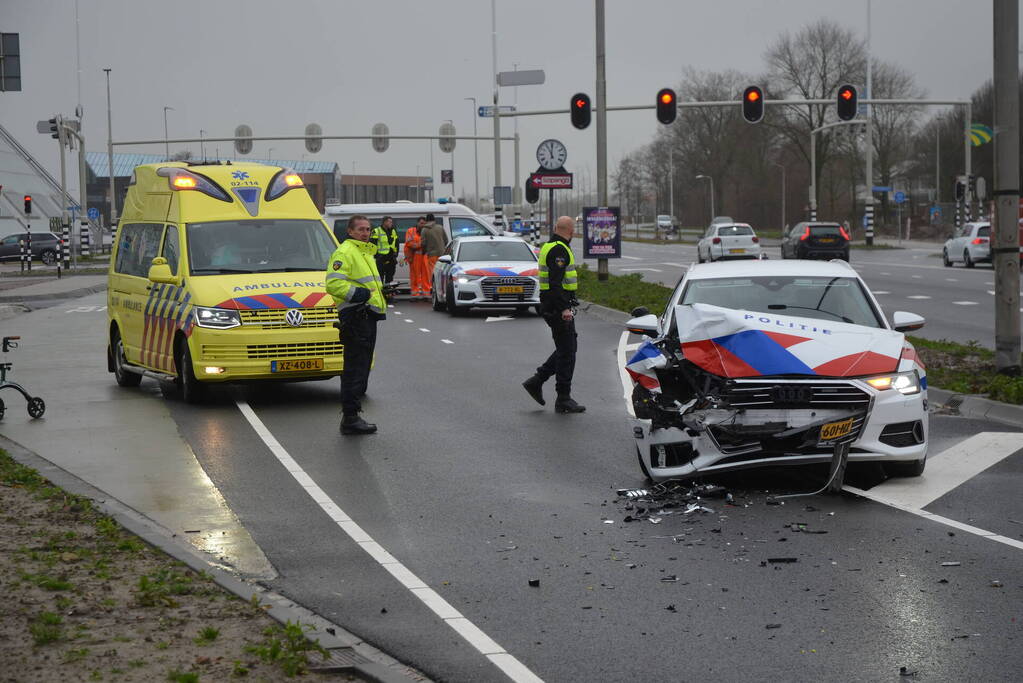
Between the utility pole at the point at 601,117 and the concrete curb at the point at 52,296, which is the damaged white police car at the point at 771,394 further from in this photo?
the concrete curb at the point at 52,296

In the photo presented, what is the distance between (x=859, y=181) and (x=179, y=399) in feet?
276

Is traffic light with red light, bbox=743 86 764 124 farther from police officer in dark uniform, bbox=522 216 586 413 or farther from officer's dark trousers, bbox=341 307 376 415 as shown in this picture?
officer's dark trousers, bbox=341 307 376 415

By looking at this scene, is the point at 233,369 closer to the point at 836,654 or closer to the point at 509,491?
the point at 509,491

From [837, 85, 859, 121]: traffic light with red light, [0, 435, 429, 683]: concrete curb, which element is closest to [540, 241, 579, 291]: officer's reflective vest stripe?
[0, 435, 429, 683]: concrete curb

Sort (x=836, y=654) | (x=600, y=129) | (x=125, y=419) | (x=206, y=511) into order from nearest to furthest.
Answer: (x=836, y=654), (x=206, y=511), (x=125, y=419), (x=600, y=129)

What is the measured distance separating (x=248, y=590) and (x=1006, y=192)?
→ 10.2 meters

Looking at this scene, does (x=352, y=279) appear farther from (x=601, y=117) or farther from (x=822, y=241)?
(x=822, y=241)

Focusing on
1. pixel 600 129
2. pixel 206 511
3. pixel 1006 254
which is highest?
pixel 600 129

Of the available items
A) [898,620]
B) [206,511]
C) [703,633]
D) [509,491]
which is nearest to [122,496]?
[206,511]

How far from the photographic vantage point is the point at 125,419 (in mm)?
Result: 13414

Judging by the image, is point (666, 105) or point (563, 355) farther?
point (666, 105)

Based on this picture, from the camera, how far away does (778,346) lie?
9180mm

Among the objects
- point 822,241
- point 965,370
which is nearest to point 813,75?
point 822,241

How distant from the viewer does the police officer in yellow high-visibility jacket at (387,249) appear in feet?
99.9
